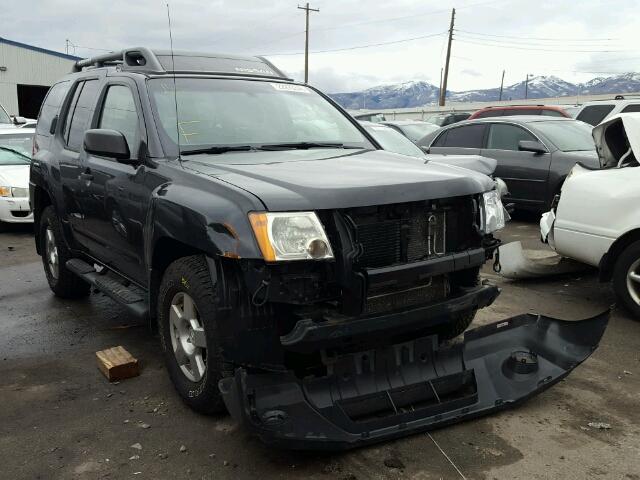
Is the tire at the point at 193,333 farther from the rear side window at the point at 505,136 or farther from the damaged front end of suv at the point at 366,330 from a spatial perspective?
the rear side window at the point at 505,136

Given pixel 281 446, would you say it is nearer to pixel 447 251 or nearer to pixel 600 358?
pixel 447 251

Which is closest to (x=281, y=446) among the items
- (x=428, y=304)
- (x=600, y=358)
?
(x=428, y=304)

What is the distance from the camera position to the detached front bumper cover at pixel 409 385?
2875 millimetres

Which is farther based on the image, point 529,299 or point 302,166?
point 529,299

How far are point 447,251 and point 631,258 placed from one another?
241cm

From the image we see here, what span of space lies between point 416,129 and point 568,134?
4.75m

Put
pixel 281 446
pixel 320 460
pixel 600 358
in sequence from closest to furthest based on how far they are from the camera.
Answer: pixel 281 446 → pixel 320 460 → pixel 600 358

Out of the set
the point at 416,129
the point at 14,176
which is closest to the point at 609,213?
the point at 14,176

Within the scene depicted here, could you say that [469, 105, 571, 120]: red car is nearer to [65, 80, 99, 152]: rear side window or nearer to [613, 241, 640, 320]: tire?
[613, 241, 640, 320]: tire

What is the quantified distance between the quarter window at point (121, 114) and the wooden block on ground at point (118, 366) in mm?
1386

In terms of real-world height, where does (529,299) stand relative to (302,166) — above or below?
below

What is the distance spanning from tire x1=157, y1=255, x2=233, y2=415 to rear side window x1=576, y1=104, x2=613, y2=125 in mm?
11515

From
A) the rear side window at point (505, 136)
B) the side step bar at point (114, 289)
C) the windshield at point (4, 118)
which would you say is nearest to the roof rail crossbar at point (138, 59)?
the side step bar at point (114, 289)

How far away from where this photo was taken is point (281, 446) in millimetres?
2830
